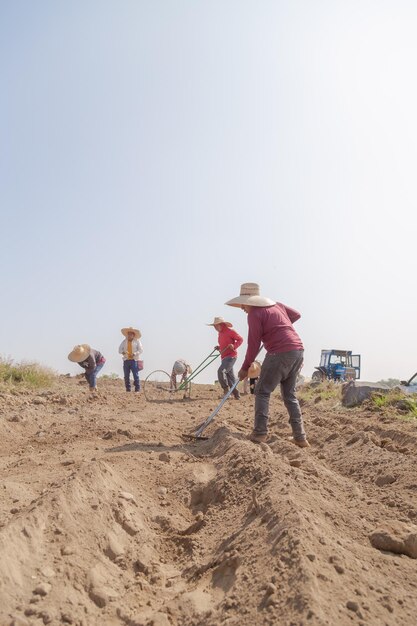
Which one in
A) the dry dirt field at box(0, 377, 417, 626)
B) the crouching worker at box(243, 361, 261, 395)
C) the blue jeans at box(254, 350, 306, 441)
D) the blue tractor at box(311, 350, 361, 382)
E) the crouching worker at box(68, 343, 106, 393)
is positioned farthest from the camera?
the blue tractor at box(311, 350, 361, 382)

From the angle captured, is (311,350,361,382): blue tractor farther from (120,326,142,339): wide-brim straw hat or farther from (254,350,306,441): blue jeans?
(254,350,306,441): blue jeans

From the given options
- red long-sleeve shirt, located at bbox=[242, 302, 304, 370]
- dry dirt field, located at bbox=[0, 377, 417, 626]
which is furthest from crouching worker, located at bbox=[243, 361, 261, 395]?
dry dirt field, located at bbox=[0, 377, 417, 626]

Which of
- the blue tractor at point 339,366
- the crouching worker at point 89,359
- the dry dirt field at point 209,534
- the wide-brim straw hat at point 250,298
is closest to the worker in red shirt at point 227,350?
the crouching worker at point 89,359

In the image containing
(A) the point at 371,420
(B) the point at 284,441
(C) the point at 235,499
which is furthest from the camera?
(A) the point at 371,420

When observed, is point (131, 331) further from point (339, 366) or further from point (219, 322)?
point (339, 366)

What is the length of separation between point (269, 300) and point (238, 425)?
7.00 feet

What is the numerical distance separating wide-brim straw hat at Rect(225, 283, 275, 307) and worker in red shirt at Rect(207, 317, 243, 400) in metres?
4.80

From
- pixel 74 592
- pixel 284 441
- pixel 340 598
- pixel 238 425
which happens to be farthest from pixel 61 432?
pixel 340 598

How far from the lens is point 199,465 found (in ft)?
17.6

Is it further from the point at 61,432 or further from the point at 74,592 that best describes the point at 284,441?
the point at 74,592

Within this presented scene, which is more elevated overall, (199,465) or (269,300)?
(269,300)

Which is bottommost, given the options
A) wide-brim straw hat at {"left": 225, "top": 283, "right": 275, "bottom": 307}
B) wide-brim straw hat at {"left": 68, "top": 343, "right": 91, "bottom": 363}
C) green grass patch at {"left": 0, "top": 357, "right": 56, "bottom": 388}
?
green grass patch at {"left": 0, "top": 357, "right": 56, "bottom": 388}

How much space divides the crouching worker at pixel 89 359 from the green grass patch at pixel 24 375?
8.87 ft

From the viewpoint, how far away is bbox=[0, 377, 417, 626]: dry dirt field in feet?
8.63
